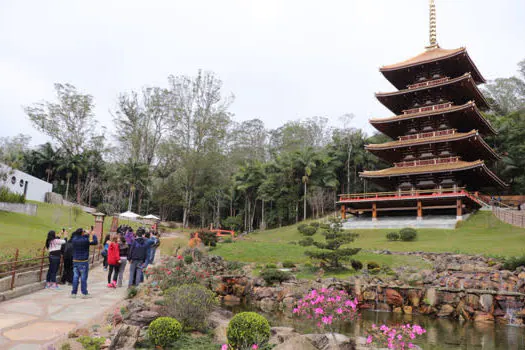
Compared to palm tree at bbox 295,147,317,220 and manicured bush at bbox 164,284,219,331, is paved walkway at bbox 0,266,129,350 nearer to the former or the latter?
manicured bush at bbox 164,284,219,331

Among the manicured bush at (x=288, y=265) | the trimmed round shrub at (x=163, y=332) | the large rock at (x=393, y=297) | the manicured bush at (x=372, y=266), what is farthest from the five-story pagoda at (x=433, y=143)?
the trimmed round shrub at (x=163, y=332)

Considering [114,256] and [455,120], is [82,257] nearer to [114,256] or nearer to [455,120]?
[114,256]

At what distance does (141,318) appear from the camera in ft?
24.2

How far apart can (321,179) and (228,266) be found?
28.7 metres

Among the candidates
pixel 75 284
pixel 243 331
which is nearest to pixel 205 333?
pixel 243 331

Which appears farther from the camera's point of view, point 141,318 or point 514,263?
point 514,263

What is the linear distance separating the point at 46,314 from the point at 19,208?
79.9ft

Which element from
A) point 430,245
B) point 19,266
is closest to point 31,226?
point 19,266

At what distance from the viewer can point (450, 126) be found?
33906 mm

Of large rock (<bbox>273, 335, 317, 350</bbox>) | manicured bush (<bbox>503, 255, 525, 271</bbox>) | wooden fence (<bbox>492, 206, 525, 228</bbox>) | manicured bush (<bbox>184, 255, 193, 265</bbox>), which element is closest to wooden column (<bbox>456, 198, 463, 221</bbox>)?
wooden fence (<bbox>492, 206, 525, 228</bbox>)

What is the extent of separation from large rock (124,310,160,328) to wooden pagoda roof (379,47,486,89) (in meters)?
34.9

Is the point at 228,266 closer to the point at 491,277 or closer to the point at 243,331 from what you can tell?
the point at 491,277

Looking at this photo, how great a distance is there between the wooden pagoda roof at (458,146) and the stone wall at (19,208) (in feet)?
93.5

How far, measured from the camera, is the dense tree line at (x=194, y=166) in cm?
4578
